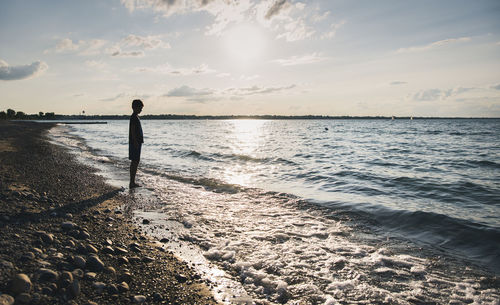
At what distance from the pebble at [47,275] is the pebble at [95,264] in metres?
0.49

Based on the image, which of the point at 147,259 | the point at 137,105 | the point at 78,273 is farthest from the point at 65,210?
the point at 137,105

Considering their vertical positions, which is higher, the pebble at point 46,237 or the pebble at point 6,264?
the pebble at point 6,264

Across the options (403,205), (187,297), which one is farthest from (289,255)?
(403,205)

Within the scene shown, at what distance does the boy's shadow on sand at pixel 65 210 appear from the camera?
5409mm

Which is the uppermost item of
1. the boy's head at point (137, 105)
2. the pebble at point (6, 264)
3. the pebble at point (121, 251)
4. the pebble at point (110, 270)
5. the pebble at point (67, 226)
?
the boy's head at point (137, 105)

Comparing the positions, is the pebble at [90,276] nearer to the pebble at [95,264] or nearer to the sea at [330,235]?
the pebble at [95,264]

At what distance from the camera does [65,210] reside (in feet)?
21.1

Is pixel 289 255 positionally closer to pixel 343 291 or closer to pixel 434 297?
pixel 343 291

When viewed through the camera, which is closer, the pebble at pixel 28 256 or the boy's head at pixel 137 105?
the pebble at pixel 28 256

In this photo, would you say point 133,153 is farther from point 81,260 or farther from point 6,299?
point 6,299

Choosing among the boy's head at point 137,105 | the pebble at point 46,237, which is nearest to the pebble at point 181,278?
the pebble at point 46,237

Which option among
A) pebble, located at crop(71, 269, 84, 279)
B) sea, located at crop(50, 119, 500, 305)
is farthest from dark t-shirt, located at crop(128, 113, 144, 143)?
pebble, located at crop(71, 269, 84, 279)

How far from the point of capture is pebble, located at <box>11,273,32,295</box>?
3.01 m

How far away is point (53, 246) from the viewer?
4.34 metres
